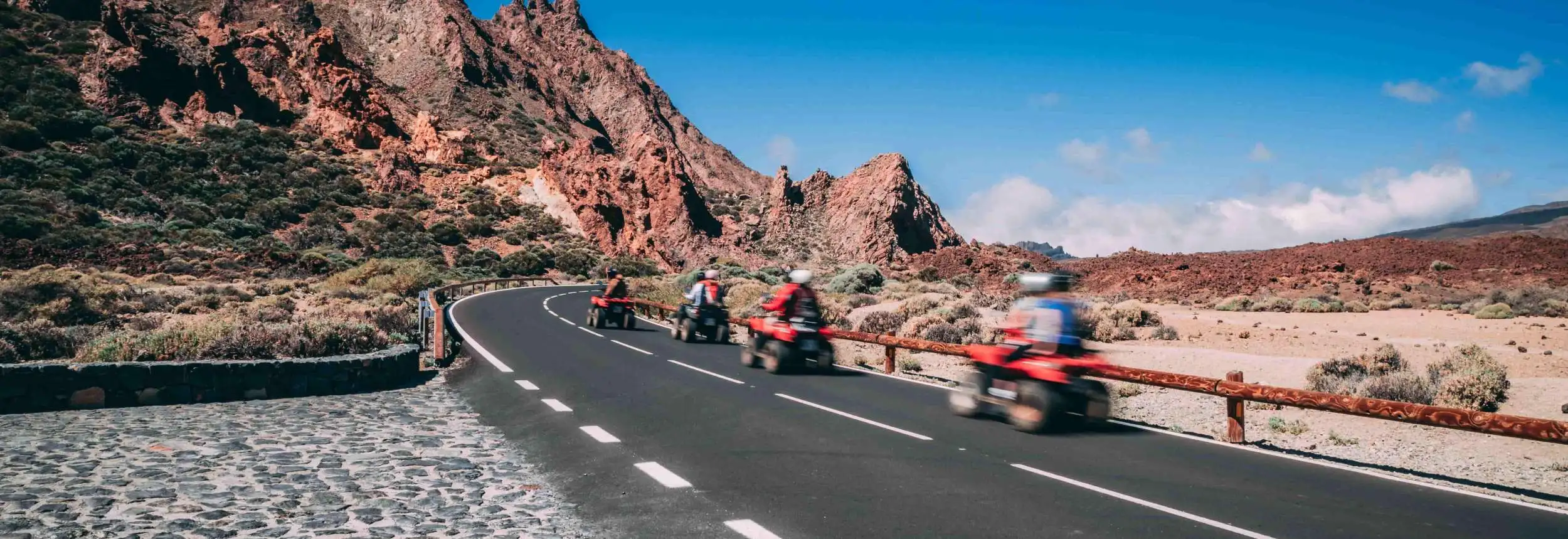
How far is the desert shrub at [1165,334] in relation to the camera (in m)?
23.6

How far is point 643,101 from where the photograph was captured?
4744 inches

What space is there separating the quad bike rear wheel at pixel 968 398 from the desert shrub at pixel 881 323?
1299cm

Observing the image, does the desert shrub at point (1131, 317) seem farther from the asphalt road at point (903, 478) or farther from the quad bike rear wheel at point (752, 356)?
the asphalt road at point (903, 478)

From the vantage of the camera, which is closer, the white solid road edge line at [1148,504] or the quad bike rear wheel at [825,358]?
the white solid road edge line at [1148,504]

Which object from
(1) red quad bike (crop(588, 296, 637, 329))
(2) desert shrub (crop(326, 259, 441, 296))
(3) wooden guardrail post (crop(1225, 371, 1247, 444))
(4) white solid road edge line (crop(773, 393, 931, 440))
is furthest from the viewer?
(2) desert shrub (crop(326, 259, 441, 296))

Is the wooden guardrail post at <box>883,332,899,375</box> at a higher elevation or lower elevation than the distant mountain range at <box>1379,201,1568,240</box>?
lower

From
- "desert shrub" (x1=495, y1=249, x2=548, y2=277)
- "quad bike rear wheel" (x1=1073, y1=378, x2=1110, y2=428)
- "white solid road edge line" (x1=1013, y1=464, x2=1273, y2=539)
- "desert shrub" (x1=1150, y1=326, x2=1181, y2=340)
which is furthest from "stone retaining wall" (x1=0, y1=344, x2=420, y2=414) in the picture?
"desert shrub" (x1=495, y1=249, x2=548, y2=277)

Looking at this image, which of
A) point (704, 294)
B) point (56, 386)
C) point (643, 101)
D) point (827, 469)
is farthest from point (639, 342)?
point (643, 101)

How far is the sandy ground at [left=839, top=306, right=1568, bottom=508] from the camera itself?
8.71m

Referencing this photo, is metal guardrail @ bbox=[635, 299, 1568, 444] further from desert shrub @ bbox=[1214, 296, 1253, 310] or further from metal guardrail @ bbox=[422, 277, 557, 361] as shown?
desert shrub @ bbox=[1214, 296, 1253, 310]

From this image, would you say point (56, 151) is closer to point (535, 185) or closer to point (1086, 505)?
point (535, 185)

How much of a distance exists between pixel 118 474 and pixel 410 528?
2851mm

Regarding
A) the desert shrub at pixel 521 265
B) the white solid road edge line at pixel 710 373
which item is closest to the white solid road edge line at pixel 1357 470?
the white solid road edge line at pixel 710 373

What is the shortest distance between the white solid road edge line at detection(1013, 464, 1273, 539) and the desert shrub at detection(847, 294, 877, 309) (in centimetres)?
Result: 2477
